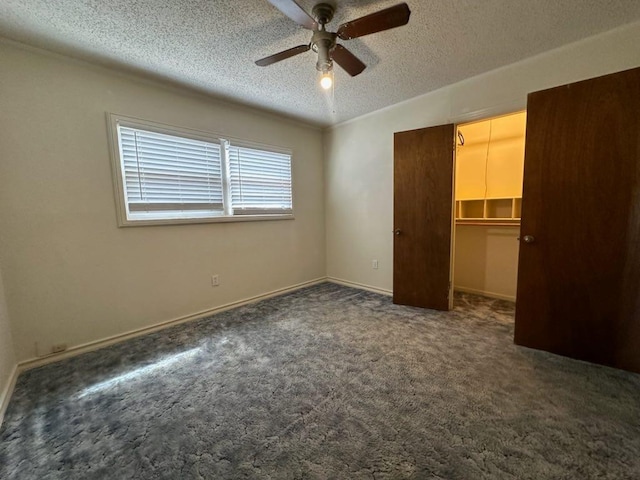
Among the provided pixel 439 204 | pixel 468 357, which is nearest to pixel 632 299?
pixel 468 357

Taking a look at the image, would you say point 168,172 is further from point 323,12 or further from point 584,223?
point 584,223

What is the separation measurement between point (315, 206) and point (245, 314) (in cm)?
195

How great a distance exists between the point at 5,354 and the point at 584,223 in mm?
4122

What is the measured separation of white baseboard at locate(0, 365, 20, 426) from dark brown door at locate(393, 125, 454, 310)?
3265 millimetres

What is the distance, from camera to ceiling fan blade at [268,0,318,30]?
4.38ft

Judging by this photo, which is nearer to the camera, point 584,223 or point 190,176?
point 584,223

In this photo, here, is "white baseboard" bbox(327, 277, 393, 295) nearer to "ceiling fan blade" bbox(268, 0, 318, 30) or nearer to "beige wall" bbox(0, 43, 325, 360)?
"beige wall" bbox(0, 43, 325, 360)

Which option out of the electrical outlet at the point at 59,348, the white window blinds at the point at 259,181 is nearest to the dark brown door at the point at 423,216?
the white window blinds at the point at 259,181

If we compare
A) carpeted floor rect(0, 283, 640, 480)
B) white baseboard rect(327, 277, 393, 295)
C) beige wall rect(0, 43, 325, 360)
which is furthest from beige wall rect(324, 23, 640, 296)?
beige wall rect(0, 43, 325, 360)

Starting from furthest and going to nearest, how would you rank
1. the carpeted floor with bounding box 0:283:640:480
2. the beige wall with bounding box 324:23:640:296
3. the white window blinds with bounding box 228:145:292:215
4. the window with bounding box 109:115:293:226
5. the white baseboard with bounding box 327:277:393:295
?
the white baseboard with bounding box 327:277:393:295 → the white window blinds with bounding box 228:145:292:215 → the window with bounding box 109:115:293:226 → the beige wall with bounding box 324:23:640:296 → the carpeted floor with bounding box 0:283:640:480

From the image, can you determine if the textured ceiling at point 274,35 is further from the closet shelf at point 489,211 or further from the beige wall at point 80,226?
the closet shelf at point 489,211

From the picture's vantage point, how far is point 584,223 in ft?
6.25

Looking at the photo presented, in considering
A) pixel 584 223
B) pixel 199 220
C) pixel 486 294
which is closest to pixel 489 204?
pixel 486 294

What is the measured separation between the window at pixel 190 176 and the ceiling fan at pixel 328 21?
1.37 metres
